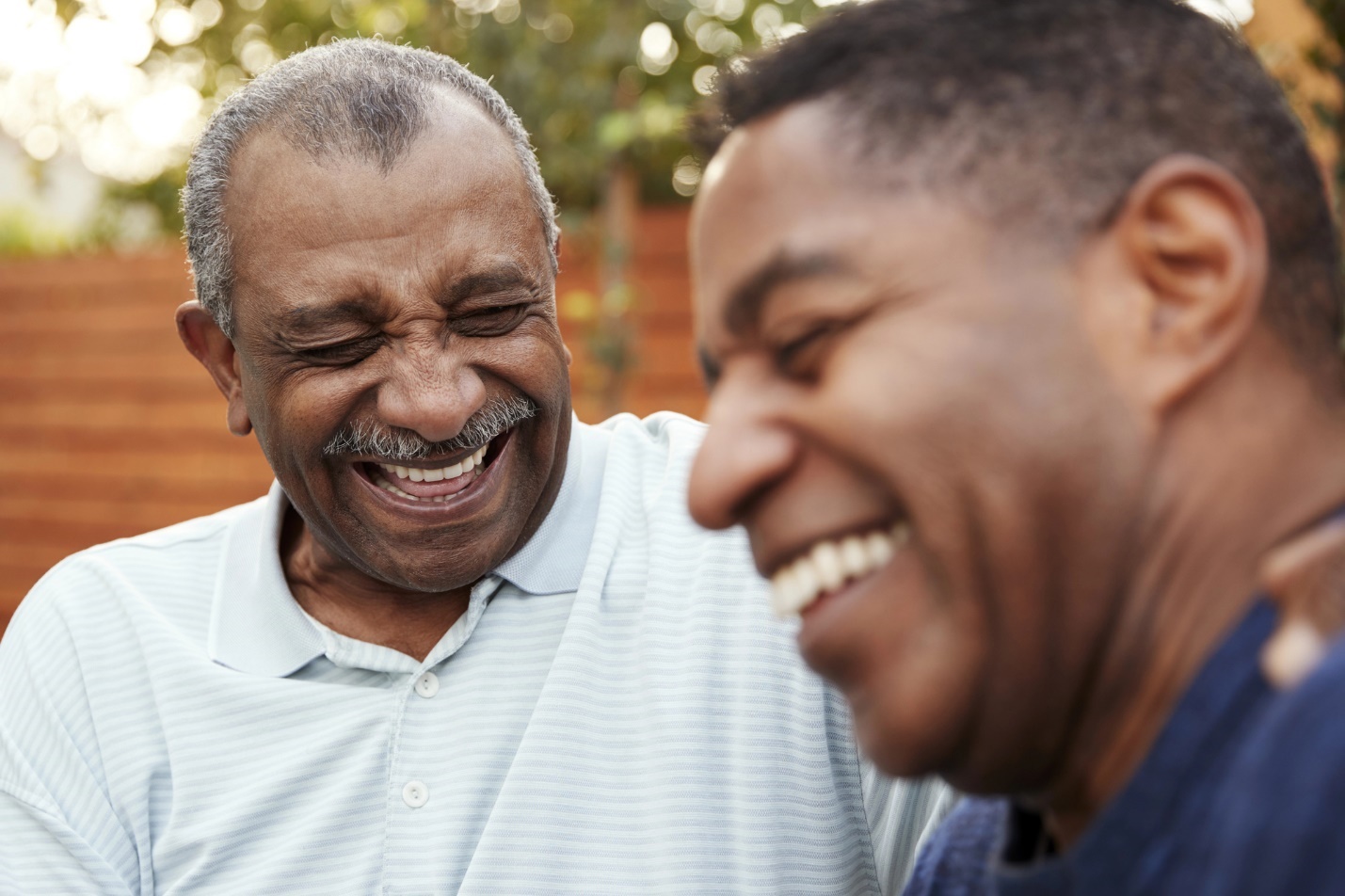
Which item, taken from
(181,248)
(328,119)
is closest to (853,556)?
(328,119)

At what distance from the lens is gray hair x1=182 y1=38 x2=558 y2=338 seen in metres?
2.12

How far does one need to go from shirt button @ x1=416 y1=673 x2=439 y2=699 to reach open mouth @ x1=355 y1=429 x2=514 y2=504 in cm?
29

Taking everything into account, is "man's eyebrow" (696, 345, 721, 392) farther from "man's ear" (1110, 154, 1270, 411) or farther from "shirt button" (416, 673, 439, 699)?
"shirt button" (416, 673, 439, 699)

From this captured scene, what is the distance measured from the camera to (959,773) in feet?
3.83

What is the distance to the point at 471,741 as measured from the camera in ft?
6.88

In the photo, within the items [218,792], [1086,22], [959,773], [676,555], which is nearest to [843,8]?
[1086,22]

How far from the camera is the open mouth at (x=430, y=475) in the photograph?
7.22ft

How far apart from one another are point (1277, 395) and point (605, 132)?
4.61m

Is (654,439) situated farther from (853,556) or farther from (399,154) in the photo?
(853,556)

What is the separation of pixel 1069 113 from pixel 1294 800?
58 centimetres

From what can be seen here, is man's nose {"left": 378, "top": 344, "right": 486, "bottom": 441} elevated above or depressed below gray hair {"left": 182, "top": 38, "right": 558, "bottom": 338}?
below

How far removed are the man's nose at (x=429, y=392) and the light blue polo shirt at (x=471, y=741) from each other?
30cm

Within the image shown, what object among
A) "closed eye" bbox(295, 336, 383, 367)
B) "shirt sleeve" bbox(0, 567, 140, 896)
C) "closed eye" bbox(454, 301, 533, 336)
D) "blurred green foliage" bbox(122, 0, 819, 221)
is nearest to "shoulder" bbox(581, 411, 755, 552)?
"closed eye" bbox(454, 301, 533, 336)

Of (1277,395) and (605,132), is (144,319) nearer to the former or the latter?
(605,132)
